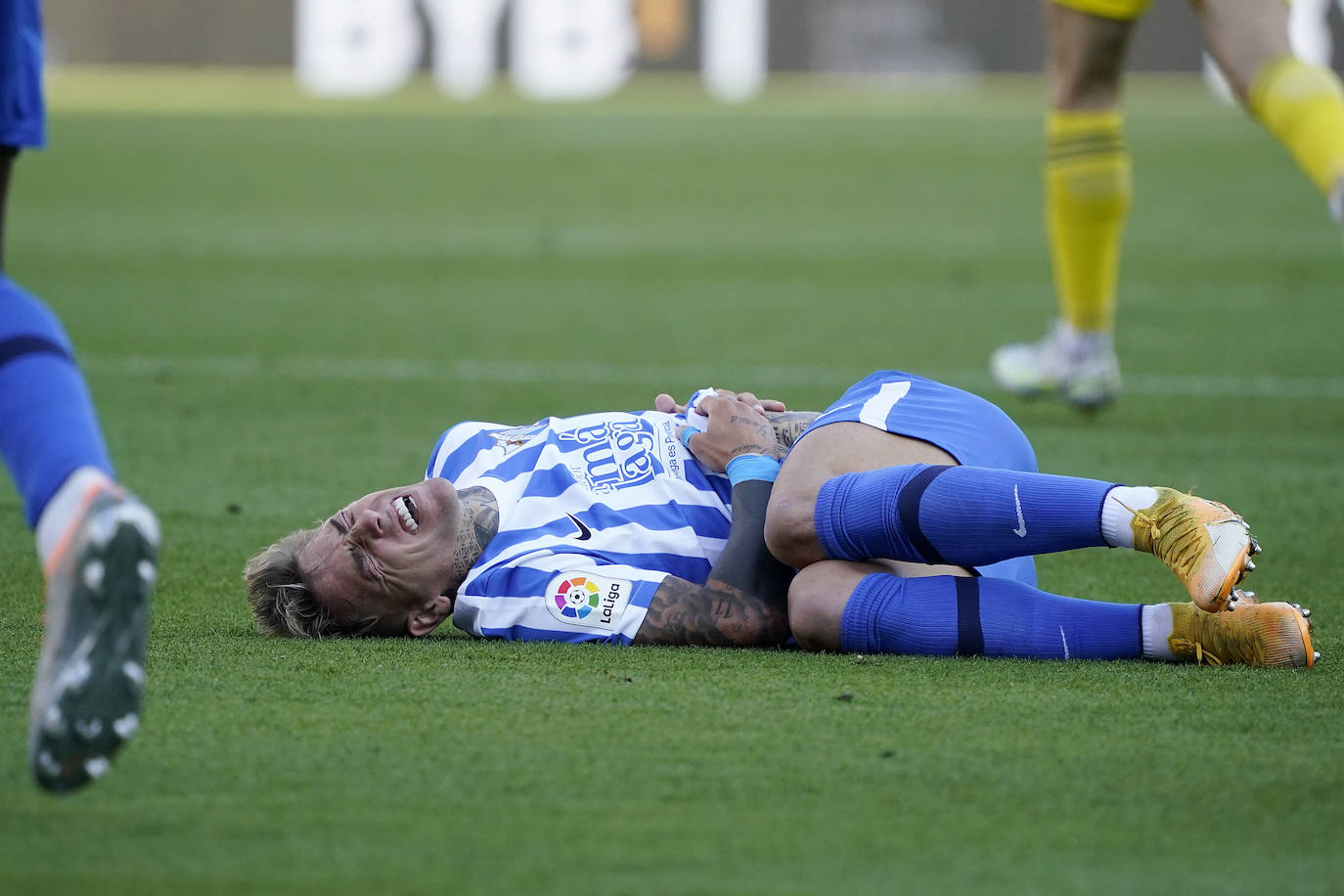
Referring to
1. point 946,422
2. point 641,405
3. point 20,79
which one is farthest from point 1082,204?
point 20,79

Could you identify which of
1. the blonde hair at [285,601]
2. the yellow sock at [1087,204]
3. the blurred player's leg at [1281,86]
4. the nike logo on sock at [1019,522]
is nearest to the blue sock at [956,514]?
the nike logo on sock at [1019,522]

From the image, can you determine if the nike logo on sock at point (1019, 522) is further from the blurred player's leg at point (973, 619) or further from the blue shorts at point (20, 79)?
the blue shorts at point (20, 79)

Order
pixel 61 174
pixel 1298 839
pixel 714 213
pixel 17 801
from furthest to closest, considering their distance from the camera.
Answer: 1. pixel 61 174
2. pixel 714 213
3. pixel 17 801
4. pixel 1298 839

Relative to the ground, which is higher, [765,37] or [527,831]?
[527,831]

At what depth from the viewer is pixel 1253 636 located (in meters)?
2.68

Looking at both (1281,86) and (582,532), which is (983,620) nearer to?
(582,532)

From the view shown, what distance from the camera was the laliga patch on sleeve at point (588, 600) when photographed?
2.85 metres

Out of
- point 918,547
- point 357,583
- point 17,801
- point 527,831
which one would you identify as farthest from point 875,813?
point 357,583

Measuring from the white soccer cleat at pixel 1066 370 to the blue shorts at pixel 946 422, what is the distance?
2.26 m

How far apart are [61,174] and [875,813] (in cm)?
1271

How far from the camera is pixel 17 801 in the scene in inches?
80.9

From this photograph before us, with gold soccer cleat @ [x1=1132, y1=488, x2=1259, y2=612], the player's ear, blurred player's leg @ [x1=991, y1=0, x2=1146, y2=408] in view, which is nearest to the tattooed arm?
the player's ear

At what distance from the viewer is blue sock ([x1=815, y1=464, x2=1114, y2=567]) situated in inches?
102

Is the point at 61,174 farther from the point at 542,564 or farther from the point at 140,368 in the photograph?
the point at 542,564
